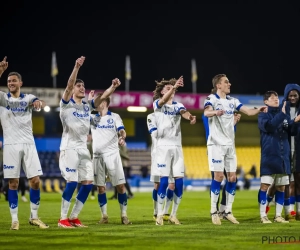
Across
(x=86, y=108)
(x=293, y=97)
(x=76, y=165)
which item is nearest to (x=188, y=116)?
(x=86, y=108)

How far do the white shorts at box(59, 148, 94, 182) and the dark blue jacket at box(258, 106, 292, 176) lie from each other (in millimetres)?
3413

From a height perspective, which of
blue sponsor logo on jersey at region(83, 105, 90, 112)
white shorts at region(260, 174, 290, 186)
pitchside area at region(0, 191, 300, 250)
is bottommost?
pitchside area at region(0, 191, 300, 250)

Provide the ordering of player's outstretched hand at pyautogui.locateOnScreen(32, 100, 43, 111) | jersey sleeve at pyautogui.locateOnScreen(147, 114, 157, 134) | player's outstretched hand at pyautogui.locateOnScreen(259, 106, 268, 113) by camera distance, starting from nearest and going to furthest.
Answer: player's outstretched hand at pyautogui.locateOnScreen(32, 100, 43, 111) < player's outstretched hand at pyautogui.locateOnScreen(259, 106, 268, 113) < jersey sleeve at pyautogui.locateOnScreen(147, 114, 157, 134)

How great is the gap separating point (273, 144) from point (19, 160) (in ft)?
16.1

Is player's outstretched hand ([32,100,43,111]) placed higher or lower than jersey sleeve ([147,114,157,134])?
higher

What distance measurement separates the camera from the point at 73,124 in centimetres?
1236

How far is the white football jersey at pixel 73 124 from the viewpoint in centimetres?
1235

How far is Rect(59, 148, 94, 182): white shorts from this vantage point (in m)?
12.3

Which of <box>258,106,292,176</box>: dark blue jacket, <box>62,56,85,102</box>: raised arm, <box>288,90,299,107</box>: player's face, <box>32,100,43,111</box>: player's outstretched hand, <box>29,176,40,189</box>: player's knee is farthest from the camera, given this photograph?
<box>288,90,299,107</box>: player's face

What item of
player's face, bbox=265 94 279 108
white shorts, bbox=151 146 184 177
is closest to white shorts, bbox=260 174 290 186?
player's face, bbox=265 94 279 108

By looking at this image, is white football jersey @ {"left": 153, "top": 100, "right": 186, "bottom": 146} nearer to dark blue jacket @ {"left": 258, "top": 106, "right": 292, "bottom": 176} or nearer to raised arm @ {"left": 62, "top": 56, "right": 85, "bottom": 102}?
dark blue jacket @ {"left": 258, "top": 106, "right": 292, "bottom": 176}

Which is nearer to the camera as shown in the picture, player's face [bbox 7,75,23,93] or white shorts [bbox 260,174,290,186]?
player's face [bbox 7,75,23,93]

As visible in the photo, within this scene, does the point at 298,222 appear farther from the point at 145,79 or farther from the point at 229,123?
the point at 145,79

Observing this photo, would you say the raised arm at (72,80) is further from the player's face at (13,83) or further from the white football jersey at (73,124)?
the player's face at (13,83)
